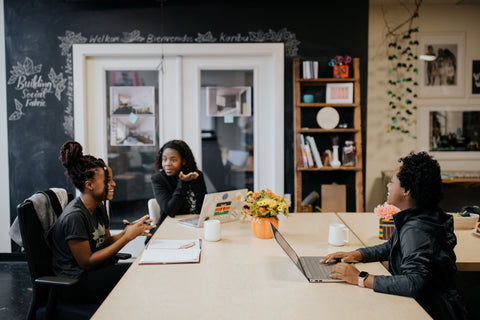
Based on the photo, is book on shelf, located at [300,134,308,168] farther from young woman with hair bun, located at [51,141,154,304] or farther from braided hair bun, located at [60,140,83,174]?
braided hair bun, located at [60,140,83,174]

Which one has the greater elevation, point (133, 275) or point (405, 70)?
point (405, 70)

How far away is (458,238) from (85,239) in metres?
2.04

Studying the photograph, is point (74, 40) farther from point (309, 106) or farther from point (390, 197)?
point (390, 197)

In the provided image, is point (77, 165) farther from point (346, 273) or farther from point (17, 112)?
point (17, 112)

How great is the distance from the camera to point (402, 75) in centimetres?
423

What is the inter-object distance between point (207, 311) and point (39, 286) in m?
0.91

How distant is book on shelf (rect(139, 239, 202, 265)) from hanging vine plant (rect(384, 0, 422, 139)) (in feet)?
9.37

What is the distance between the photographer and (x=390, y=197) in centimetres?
174

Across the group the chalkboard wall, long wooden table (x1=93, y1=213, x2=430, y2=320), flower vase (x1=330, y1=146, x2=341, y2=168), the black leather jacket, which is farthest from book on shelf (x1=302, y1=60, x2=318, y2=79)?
the black leather jacket

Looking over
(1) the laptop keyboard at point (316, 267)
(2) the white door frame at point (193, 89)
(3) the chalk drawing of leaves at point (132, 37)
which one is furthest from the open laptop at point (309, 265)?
(3) the chalk drawing of leaves at point (132, 37)

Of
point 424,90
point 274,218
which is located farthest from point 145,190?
point 424,90

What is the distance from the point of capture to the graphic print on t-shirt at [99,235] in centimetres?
212

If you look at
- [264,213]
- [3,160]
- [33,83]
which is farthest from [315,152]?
[3,160]

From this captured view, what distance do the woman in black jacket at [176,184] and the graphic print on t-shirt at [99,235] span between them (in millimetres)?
651
